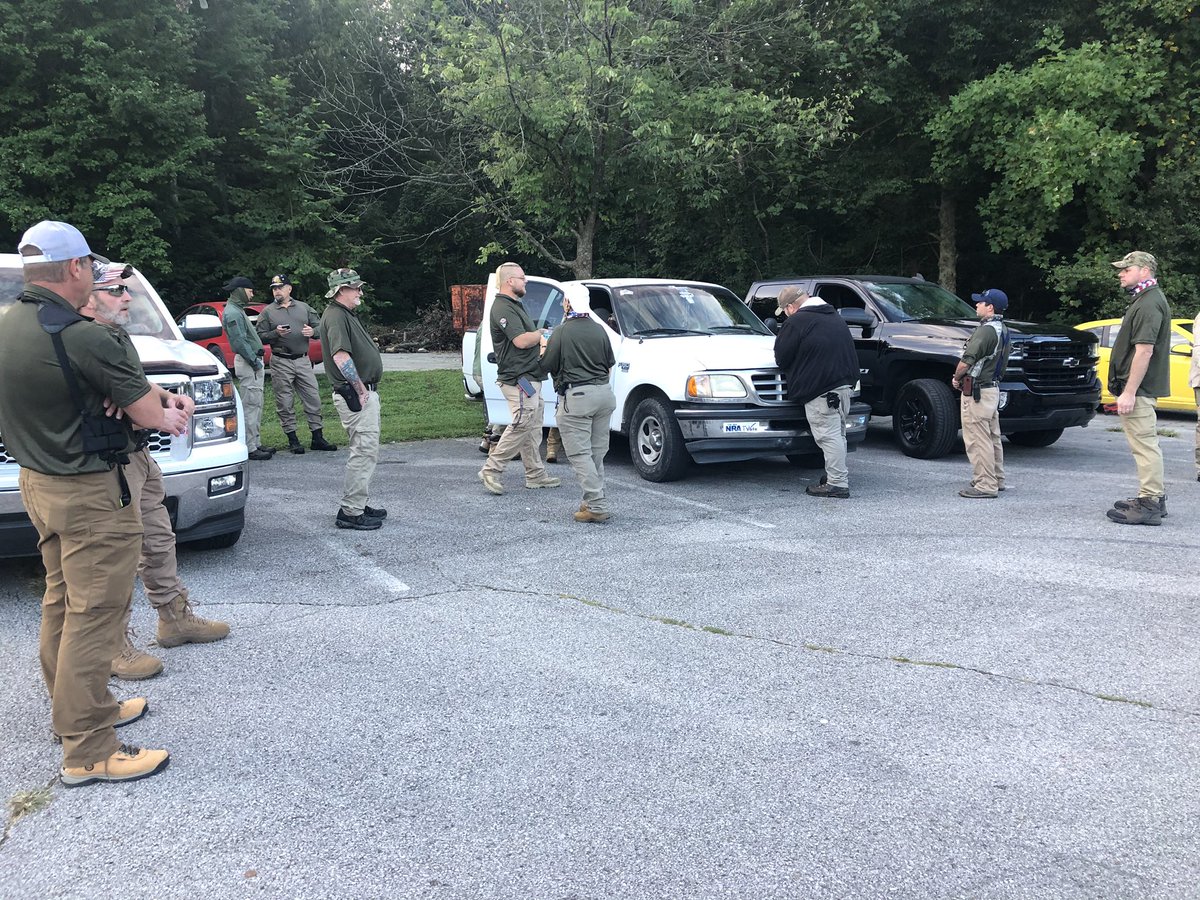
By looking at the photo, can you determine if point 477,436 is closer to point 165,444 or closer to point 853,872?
point 165,444

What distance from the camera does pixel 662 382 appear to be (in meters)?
8.53

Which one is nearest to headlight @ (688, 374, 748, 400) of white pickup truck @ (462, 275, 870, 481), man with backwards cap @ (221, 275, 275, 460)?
white pickup truck @ (462, 275, 870, 481)

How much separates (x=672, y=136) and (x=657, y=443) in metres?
9.44

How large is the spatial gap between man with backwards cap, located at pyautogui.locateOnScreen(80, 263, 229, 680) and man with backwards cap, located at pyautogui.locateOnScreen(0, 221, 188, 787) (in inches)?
21.4

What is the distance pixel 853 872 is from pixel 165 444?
456 centimetres

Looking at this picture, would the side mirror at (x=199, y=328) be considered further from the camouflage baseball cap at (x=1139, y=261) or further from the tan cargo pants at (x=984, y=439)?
the camouflage baseball cap at (x=1139, y=261)

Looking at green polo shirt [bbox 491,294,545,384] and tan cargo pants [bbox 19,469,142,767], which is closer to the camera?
tan cargo pants [bbox 19,469,142,767]

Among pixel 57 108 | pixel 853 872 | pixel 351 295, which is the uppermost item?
pixel 57 108

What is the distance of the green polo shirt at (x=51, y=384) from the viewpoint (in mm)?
3129

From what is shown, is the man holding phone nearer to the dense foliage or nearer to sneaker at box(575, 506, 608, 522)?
sneaker at box(575, 506, 608, 522)

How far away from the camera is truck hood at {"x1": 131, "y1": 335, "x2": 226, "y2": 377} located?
543cm

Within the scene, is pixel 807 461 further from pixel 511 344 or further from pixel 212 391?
pixel 212 391

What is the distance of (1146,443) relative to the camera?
6980 millimetres

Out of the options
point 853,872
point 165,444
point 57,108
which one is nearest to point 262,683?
point 165,444
